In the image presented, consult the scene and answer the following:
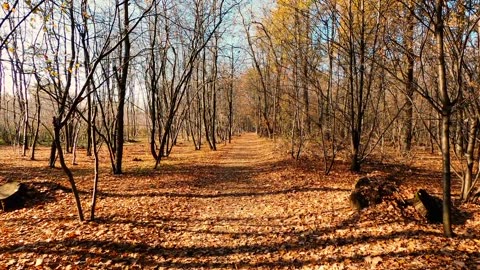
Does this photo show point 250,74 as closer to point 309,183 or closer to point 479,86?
point 309,183

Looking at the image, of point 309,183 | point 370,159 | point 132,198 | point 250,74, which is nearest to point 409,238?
point 309,183

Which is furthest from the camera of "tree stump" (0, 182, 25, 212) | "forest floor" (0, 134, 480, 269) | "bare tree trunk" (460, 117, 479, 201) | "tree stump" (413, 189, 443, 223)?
"tree stump" (0, 182, 25, 212)

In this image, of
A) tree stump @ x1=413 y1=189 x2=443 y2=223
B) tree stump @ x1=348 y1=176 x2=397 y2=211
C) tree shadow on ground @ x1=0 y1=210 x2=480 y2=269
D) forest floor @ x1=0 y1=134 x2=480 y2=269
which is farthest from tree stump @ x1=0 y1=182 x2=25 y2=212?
tree stump @ x1=413 y1=189 x2=443 y2=223

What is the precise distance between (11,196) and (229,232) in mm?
5898

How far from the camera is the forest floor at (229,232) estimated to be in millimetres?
4754

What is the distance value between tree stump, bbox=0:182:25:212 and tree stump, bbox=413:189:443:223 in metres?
9.59

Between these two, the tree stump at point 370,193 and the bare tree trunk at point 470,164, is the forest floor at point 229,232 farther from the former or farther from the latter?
the bare tree trunk at point 470,164

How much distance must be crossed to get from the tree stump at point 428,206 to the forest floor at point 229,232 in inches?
7.9

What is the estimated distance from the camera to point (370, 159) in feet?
47.1

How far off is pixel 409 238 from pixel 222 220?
3.90m

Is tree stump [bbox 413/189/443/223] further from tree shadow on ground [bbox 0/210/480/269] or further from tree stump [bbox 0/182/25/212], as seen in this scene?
tree stump [bbox 0/182/25/212]

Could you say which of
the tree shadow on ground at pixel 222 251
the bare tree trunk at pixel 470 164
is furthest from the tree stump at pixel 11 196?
the bare tree trunk at pixel 470 164

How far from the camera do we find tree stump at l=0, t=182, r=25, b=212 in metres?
7.42

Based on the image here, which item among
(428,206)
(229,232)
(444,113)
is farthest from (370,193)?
(229,232)
